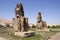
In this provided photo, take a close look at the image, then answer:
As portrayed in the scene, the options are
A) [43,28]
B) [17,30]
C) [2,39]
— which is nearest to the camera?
[2,39]

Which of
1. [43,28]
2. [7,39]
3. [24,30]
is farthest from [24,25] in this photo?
[43,28]

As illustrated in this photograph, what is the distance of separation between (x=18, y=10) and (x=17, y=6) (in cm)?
81

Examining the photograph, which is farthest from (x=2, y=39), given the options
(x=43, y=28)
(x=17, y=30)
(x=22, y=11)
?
(x=43, y=28)

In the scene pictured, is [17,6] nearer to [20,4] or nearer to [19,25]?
[20,4]

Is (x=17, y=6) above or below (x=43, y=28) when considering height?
above

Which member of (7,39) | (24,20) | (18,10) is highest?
(18,10)

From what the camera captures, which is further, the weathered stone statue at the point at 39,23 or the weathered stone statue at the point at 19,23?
the weathered stone statue at the point at 39,23

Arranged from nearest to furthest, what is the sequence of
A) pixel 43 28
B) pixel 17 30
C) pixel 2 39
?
pixel 2 39, pixel 17 30, pixel 43 28

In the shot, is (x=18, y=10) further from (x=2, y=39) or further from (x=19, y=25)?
(x=2, y=39)

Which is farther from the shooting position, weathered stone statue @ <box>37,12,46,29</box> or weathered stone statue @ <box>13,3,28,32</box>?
weathered stone statue @ <box>37,12,46,29</box>

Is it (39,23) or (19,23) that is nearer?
(19,23)

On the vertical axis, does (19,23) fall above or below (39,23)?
below

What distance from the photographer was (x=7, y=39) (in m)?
17.0

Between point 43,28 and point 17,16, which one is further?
point 43,28
